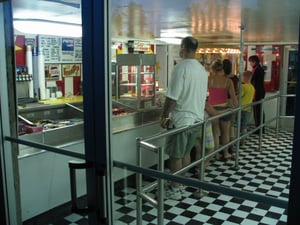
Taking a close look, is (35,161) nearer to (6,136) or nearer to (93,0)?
(6,136)

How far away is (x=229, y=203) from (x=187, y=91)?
1191mm

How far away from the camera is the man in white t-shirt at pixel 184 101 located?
102 inches

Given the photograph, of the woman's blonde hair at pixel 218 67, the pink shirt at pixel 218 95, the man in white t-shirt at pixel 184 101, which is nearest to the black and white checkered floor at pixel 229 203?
the man in white t-shirt at pixel 184 101

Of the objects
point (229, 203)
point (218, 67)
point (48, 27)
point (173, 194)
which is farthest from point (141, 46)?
point (229, 203)

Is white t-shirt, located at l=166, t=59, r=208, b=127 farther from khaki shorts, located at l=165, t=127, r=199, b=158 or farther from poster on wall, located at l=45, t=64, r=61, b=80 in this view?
poster on wall, located at l=45, t=64, r=61, b=80

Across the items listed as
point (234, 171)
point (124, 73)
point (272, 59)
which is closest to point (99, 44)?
point (234, 171)

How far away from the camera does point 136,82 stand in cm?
503

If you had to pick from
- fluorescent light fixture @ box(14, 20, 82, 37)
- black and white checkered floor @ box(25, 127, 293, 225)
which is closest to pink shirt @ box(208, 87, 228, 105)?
black and white checkered floor @ box(25, 127, 293, 225)

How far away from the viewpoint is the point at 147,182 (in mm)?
2186

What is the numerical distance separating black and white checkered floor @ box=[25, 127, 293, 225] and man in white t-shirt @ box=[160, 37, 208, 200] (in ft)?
1.43

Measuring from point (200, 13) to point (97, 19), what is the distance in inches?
80.5

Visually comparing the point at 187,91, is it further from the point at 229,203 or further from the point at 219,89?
the point at 219,89

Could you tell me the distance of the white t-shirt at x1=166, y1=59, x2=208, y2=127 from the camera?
102 inches

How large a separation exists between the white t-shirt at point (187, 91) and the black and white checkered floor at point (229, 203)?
0.73 metres
